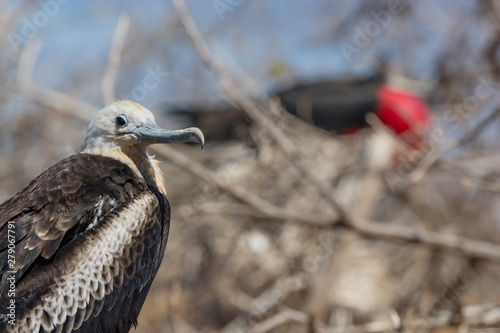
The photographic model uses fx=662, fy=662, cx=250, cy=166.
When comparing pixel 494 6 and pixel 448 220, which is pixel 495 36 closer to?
pixel 494 6

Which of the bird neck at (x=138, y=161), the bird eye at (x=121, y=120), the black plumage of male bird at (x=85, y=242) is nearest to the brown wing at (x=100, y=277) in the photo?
the black plumage of male bird at (x=85, y=242)

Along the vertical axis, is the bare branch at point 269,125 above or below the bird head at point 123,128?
below

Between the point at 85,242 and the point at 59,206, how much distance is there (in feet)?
0.46

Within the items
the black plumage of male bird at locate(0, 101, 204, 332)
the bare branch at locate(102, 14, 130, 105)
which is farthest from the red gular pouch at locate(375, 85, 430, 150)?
the black plumage of male bird at locate(0, 101, 204, 332)

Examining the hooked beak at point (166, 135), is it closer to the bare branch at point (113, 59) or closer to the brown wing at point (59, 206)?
the brown wing at point (59, 206)

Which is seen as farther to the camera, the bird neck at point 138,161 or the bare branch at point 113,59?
the bare branch at point 113,59

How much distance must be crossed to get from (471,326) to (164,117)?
9.67 ft

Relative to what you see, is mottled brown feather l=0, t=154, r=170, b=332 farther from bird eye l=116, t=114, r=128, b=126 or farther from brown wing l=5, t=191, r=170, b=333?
bird eye l=116, t=114, r=128, b=126

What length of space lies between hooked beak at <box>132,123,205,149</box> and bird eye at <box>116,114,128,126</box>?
0.16 ft

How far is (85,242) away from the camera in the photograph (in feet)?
6.82

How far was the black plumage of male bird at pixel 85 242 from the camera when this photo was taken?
1983mm

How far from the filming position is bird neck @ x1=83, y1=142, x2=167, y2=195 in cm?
238

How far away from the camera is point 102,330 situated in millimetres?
2129

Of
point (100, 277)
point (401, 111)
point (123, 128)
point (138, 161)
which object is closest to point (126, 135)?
point (123, 128)
